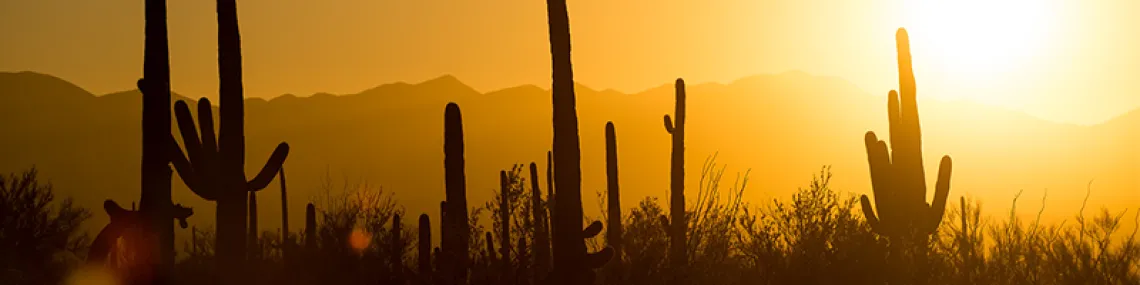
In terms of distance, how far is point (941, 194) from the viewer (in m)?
21.8

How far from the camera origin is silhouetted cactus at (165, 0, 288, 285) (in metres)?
12.8

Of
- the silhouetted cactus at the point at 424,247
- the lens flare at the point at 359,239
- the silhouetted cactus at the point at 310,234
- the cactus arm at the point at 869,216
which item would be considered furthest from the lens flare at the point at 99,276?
the cactus arm at the point at 869,216

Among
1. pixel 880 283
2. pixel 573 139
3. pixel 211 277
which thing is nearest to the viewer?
pixel 573 139

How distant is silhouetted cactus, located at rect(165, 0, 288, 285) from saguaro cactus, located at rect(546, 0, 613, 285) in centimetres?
312

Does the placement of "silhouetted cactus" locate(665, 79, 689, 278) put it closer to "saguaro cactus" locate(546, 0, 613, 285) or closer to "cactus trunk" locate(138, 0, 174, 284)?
"saguaro cactus" locate(546, 0, 613, 285)

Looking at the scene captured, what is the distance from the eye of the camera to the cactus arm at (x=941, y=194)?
836 inches

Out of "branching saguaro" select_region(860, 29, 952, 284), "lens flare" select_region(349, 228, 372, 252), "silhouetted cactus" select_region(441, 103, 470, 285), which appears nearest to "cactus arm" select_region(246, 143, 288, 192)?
"silhouetted cactus" select_region(441, 103, 470, 285)

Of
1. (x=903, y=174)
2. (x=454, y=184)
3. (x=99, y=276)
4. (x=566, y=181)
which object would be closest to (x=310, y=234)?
(x=454, y=184)

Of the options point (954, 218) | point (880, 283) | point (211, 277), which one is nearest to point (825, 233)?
point (880, 283)

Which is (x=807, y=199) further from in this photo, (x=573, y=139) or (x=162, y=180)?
(x=162, y=180)

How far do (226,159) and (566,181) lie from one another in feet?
11.7

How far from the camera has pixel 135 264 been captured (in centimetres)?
1184

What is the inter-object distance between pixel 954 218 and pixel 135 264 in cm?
2727

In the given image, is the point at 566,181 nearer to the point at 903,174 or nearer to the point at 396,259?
the point at 396,259
